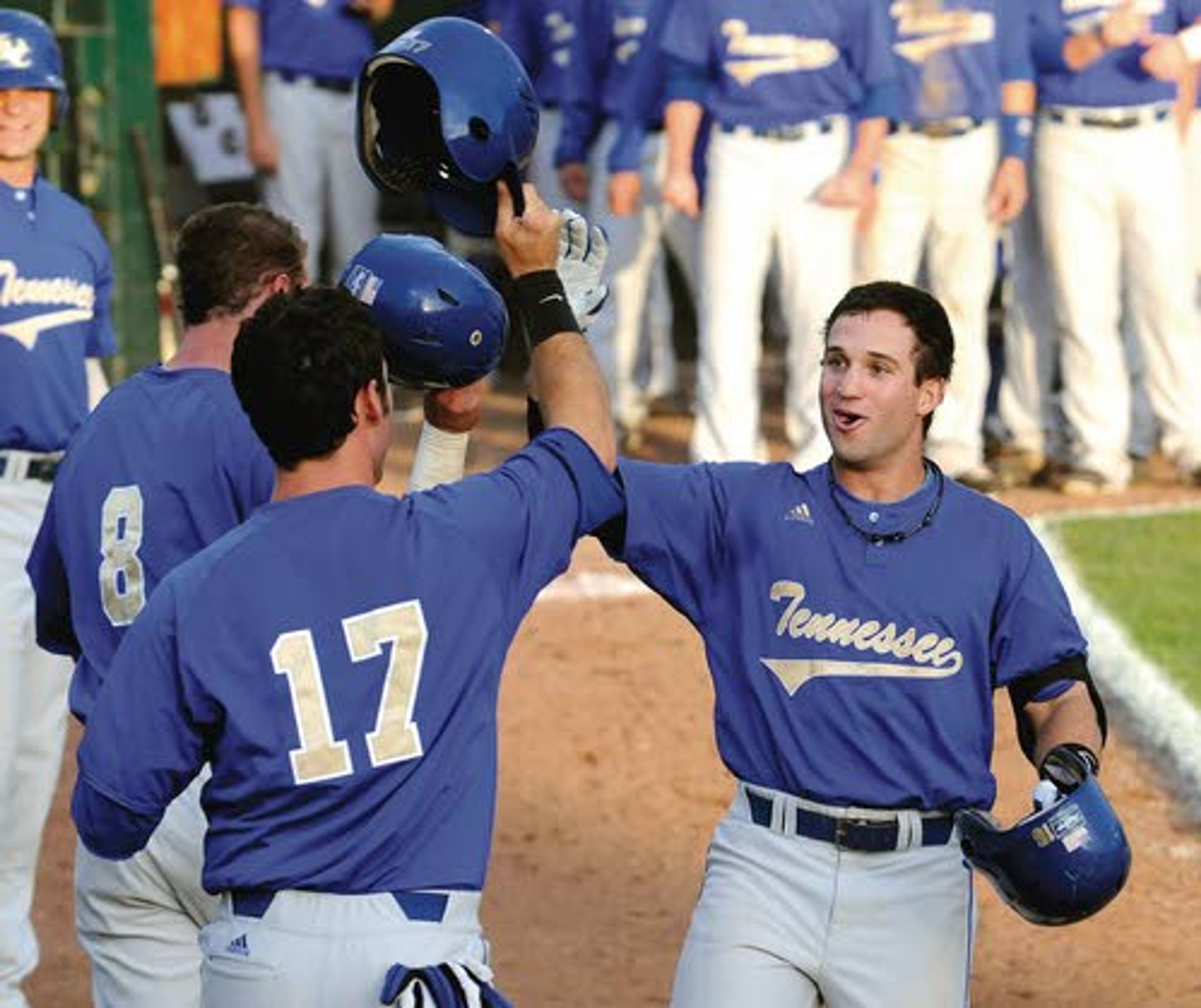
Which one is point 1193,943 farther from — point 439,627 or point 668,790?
point 439,627

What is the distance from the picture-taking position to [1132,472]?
39.8 ft

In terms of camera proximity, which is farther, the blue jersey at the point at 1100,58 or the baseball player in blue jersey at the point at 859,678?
the blue jersey at the point at 1100,58

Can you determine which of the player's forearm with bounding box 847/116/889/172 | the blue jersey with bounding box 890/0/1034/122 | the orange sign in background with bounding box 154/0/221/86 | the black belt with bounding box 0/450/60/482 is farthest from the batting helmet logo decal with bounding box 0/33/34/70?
the orange sign in background with bounding box 154/0/221/86

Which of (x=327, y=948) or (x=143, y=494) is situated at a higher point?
(x=143, y=494)

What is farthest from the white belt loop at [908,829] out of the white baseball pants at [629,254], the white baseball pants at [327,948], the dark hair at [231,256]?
the white baseball pants at [629,254]

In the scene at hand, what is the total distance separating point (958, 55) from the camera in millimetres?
11484

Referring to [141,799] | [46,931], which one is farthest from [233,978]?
[46,931]

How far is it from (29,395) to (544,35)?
19.9ft

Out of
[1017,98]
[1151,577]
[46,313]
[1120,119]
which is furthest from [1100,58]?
[46,313]

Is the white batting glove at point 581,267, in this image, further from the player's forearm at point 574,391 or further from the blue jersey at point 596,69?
the blue jersey at point 596,69

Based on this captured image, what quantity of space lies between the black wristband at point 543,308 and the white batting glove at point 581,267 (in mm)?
68

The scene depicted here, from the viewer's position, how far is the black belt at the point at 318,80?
12.8 m

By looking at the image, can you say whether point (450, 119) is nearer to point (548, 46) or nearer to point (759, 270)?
point (759, 270)

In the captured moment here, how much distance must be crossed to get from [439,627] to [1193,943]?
10.9 ft
